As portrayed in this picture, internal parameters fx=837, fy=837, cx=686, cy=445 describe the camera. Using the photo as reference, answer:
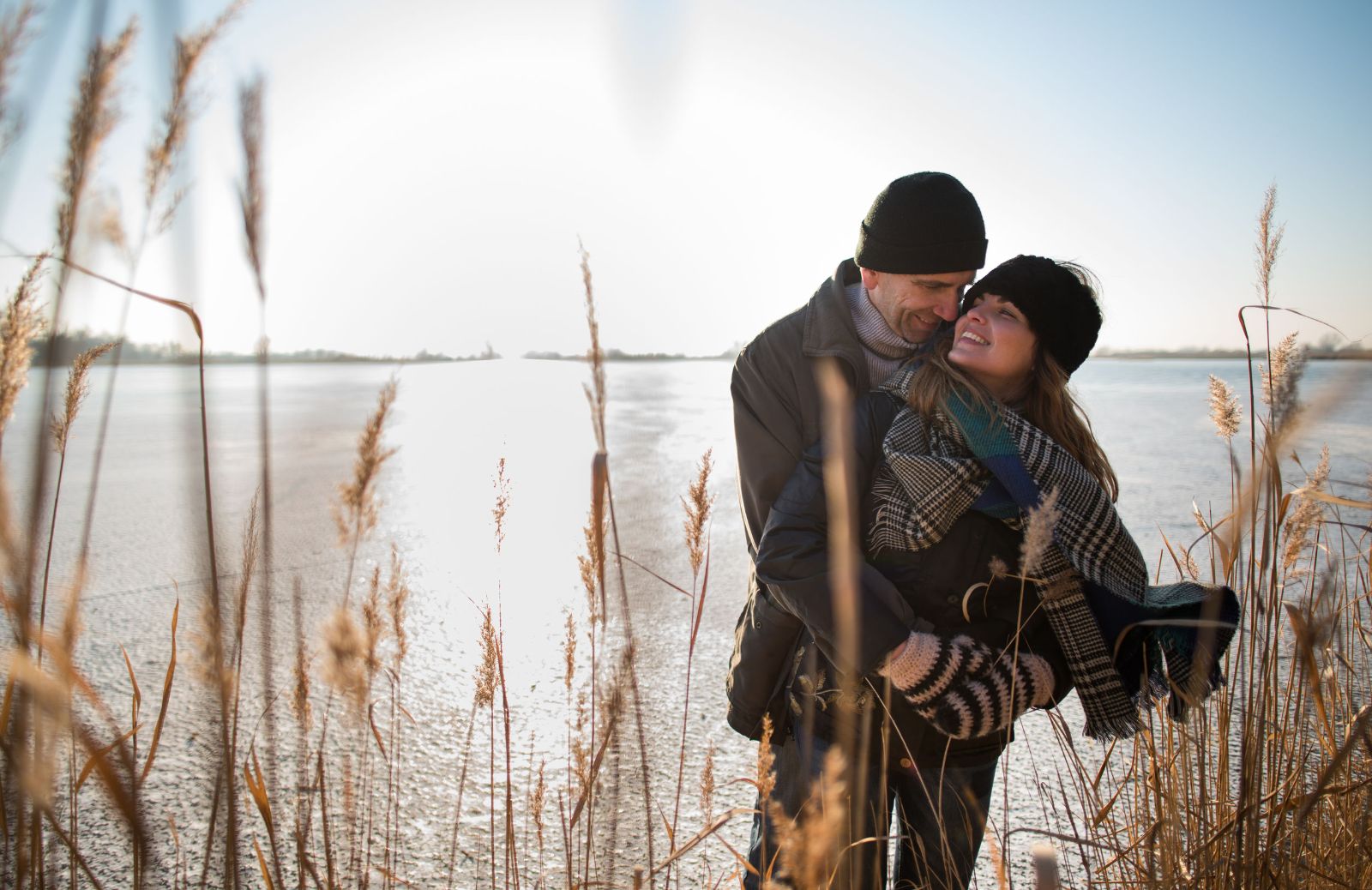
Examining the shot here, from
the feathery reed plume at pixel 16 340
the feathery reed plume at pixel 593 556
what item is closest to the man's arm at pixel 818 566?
the feathery reed plume at pixel 593 556

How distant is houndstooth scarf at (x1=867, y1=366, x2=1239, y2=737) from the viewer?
1.66m

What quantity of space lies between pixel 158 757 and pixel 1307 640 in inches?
129

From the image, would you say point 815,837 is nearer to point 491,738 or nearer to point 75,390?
point 491,738

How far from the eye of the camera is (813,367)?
196cm

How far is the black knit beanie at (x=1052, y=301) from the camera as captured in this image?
1.88 metres

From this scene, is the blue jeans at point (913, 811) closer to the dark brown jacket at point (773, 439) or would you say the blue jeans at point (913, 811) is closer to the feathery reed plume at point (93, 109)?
the dark brown jacket at point (773, 439)

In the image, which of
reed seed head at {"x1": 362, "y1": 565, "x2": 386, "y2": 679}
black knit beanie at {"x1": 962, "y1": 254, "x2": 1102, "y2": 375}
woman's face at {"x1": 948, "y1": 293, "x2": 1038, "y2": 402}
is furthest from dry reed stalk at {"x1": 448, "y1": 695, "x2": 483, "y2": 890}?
black knit beanie at {"x1": 962, "y1": 254, "x2": 1102, "y2": 375}

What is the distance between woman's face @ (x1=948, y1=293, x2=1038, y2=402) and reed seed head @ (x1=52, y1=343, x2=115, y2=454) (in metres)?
1.64

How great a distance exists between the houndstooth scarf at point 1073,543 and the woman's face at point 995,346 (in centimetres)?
12

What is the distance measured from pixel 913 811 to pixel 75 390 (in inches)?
75.2

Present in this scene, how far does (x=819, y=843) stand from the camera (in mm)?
776

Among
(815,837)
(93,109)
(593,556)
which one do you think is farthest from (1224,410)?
(93,109)

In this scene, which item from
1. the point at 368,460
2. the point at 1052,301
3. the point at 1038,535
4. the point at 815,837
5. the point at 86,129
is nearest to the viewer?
the point at 815,837

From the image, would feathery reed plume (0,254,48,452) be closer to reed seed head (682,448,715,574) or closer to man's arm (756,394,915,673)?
reed seed head (682,448,715,574)
